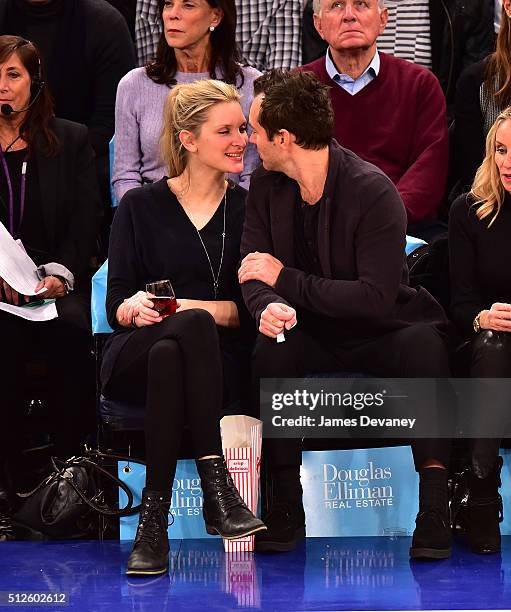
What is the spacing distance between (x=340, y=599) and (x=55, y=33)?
2.54 meters

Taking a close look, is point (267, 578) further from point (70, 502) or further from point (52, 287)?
point (52, 287)

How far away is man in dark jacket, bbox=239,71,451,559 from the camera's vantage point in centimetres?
342

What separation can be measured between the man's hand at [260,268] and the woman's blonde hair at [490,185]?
0.62 metres

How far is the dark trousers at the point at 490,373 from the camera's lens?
3389 millimetres

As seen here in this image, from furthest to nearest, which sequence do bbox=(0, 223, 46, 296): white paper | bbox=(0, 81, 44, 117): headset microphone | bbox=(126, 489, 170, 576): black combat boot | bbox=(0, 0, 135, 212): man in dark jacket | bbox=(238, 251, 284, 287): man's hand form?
bbox=(0, 0, 135, 212): man in dark jacket < bbox=(0, 81, 44, 117): headset microphone < bbox=(0, 223, 46, 296): white paper < bbox=(238, 251, 284, 287): man's hand < bbox=(126, 489, 170, 576): black combat boot

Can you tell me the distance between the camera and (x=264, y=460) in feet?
11.9

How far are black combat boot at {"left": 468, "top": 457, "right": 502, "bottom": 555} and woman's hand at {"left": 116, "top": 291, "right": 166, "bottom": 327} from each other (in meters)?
0.96

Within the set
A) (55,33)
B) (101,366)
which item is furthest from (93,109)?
(101,366)

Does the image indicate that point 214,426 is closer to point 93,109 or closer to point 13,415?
point 13,415

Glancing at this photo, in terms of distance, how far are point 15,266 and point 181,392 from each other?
0.86 m

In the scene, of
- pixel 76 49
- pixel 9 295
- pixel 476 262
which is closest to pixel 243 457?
pixel 476 262

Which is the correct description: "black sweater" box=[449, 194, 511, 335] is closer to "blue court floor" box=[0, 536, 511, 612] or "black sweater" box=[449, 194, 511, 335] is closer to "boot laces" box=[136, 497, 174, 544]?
"blue court floor" box=[0, 536, 511, 612]

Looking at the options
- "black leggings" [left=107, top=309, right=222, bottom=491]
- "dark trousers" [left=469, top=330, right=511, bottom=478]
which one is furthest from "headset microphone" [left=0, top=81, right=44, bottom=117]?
"dark trousers" [left=469, top=330, right=511, bottom=478]

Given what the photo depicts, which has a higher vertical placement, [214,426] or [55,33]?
[55,33]
